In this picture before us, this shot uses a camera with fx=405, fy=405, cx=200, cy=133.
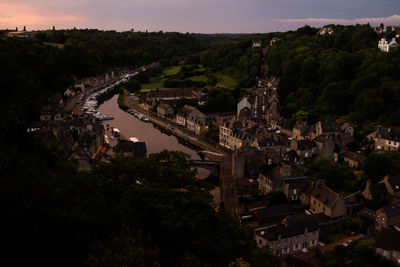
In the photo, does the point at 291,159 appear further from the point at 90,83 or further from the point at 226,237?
the point at 90,83

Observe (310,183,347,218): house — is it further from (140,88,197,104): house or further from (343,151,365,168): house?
(140,88,197,104): house

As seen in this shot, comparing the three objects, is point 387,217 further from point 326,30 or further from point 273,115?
point 326,30

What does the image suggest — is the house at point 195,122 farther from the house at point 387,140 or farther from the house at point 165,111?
the house at point 387,140

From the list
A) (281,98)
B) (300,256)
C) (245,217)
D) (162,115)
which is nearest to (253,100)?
(281,98)

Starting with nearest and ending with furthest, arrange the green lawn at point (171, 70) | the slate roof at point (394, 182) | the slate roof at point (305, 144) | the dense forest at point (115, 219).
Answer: the dense forest at point (115, 219) < the slate roof at point (394, 182) < the slate roof at point (305, 144) < the green lawn at point (171, 70)

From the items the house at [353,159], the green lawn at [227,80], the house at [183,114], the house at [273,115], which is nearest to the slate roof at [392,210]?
the house at [353,159]

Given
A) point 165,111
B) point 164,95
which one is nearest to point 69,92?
point 164,95

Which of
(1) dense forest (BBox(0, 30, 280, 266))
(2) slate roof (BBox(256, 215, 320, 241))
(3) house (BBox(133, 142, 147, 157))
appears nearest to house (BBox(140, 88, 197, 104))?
(3) house (BBox(133, 142, 147, 157))
